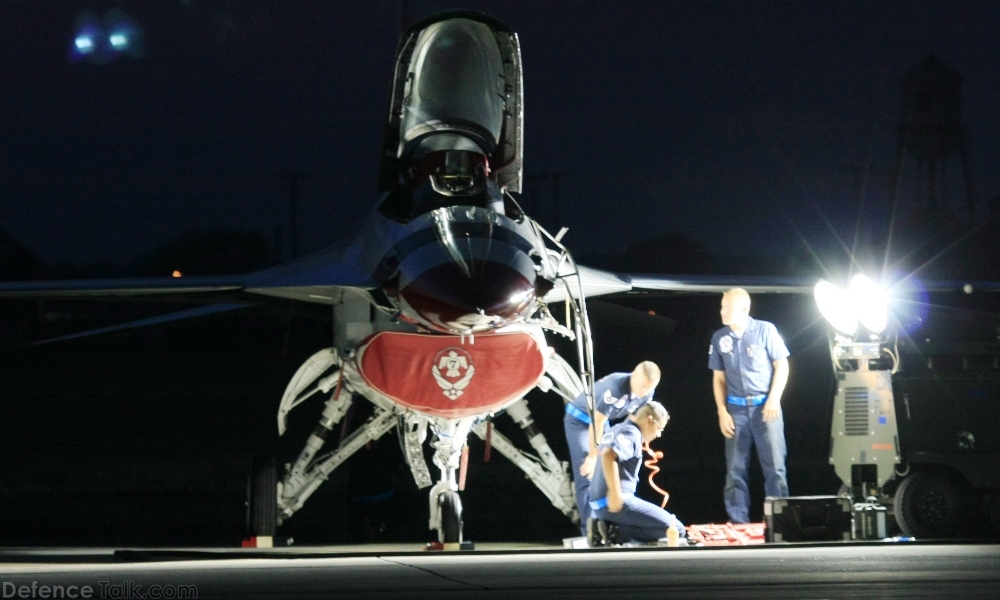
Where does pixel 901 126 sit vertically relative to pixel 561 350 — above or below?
above

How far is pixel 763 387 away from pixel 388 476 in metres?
3.84

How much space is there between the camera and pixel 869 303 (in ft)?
30.2

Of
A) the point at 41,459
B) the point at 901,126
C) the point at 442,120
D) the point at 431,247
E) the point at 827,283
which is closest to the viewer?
the point at 431,247

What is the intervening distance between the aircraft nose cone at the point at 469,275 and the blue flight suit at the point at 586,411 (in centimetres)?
160

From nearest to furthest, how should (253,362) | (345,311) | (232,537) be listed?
1. (345,311)
2. (232,537)
3. (253,362)

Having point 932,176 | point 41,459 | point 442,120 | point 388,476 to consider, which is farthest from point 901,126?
point 442,120

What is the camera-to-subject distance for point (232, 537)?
11547mm

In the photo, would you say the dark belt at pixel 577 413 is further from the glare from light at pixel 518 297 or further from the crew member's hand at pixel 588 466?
the glare from light at pixel 518 297

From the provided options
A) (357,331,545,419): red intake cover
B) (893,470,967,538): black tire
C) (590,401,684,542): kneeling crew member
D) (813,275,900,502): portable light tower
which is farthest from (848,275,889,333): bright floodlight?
(357,331,545,419): red intake cover

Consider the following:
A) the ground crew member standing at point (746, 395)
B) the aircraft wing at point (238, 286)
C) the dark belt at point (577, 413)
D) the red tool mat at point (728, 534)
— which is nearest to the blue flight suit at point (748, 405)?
the ground crew member standing at point (746, 395)

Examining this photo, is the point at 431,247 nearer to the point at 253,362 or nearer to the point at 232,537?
the point at 232,537

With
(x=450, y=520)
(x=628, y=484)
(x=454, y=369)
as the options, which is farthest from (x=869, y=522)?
(x=454, y=369)

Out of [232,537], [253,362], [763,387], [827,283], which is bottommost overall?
[232,537]

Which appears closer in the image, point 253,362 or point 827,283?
point 827,283
